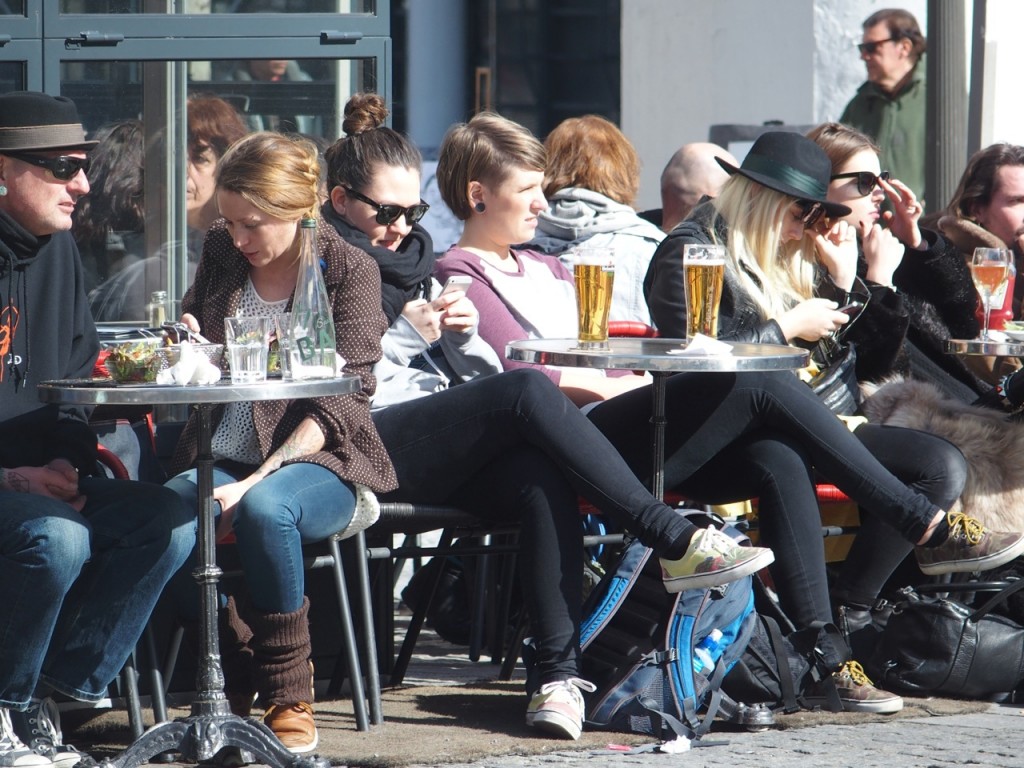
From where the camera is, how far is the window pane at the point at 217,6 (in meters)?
5.10

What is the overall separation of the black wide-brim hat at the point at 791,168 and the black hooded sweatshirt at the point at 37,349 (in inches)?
68.9

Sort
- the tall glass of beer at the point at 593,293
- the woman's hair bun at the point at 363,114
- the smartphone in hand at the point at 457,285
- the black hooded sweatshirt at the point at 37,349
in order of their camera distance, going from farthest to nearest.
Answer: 1. the woman's hair bun at the point at 363,114
2. the smartphone in hand at the point at 457,285
3. the tall glass of beer at the point at 593,293
4. the black hooded sweatshirt at the point at 37,349

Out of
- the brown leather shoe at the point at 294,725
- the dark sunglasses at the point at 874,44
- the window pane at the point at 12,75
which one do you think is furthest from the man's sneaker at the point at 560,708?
the dark sunglasses at the point at 874,44

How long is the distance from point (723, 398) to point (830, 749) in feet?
2.99

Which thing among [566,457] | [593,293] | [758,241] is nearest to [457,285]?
[593,293]

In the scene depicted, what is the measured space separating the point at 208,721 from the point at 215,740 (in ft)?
0.15

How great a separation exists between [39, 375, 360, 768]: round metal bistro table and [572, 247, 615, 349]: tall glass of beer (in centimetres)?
65

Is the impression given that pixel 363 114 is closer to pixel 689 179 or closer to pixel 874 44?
pixel 689 179

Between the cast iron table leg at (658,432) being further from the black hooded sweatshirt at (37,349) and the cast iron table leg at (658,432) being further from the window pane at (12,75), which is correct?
the window pane at (12,75)

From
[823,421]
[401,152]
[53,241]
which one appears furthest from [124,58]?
[823,421]

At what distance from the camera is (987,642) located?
4.46 metres

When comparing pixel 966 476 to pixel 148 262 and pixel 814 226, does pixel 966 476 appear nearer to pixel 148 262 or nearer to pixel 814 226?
pixel 814 226

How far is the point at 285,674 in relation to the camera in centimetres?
388

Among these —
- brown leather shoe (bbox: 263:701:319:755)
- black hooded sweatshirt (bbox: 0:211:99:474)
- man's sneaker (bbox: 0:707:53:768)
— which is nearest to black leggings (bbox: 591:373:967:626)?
brown leather shoe (bbox: 263:701:319:755)
